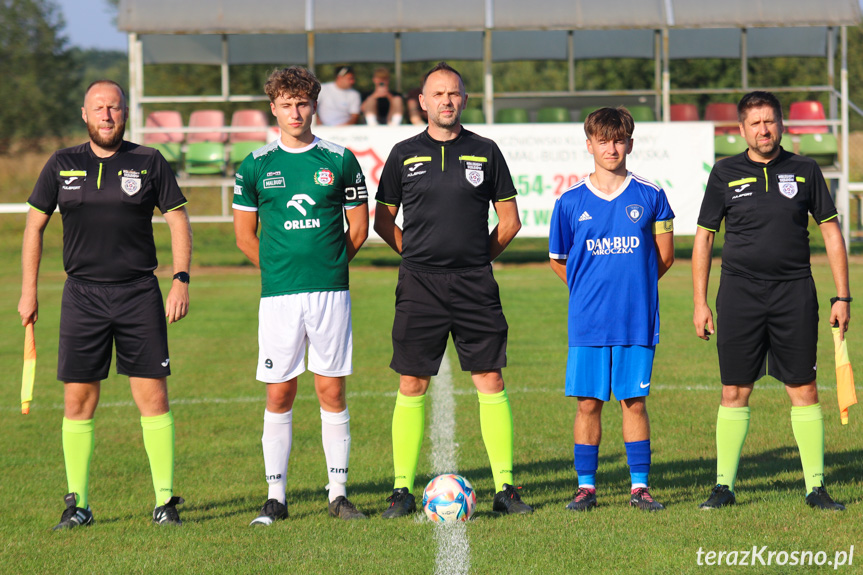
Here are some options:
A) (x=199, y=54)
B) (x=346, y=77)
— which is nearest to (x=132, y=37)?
(x=199, y=54)

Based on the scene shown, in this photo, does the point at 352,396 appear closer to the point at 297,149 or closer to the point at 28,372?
the point at 28,372

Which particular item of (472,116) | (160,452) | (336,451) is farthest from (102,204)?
(472,116)

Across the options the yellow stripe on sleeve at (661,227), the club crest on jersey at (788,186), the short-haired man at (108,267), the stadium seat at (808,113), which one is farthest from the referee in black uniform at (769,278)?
the stadium seat at (808,113)

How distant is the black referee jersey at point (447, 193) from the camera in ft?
16.9

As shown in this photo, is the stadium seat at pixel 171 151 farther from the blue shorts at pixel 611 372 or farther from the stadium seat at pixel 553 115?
the blue shorts at pixel 611 372

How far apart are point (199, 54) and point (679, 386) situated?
53.4 feet

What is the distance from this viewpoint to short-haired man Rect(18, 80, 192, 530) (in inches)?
198

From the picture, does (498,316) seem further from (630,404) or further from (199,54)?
(199,54)

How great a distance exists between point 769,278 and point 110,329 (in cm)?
331

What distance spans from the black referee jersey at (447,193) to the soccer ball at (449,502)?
1105mm

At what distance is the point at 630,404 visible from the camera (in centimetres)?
521

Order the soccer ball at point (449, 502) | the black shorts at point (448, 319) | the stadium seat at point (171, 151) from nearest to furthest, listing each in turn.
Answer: the soccer ball at point (449, 502)
the black shorts at point (448, 319)
the stadium seat at point (171, 151)

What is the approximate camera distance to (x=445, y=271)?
5.20 meters

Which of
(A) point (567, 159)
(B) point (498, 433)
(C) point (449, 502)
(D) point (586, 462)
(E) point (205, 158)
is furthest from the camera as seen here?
(E) point (205, 158)
